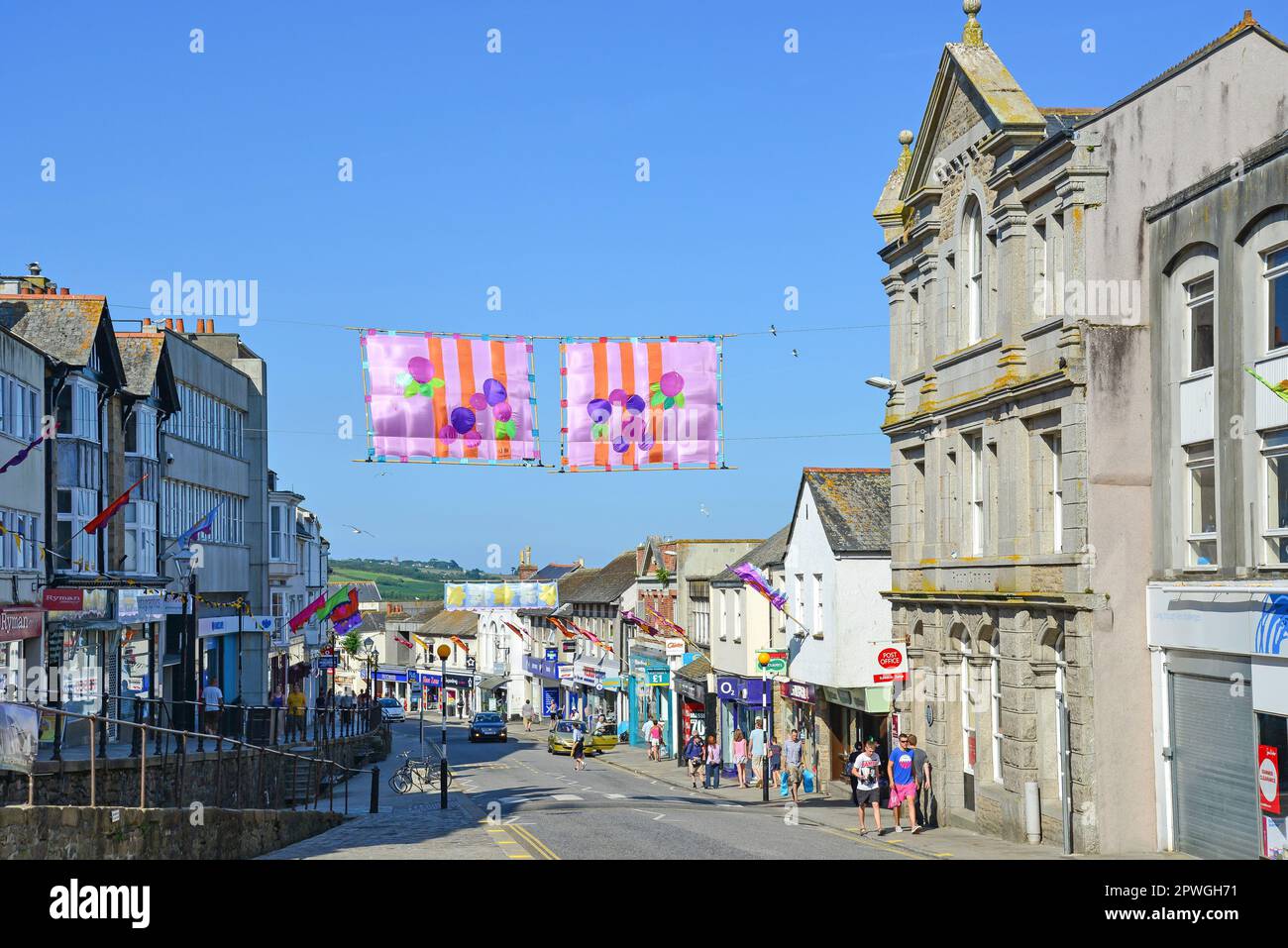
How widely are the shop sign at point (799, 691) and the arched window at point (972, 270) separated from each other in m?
16.0

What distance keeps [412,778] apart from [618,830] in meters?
16.0

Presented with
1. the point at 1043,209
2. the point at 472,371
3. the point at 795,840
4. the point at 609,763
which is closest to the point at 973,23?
the point at 1043,209

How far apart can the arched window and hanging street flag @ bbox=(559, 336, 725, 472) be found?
507 cm

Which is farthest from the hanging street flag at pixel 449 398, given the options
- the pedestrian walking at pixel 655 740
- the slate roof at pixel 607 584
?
the slate roof at pixel 607 584

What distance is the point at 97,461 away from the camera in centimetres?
3900

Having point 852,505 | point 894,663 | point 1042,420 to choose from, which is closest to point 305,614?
point 852,505

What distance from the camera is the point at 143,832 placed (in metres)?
22.4

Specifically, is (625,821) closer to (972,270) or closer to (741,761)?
(972,270)

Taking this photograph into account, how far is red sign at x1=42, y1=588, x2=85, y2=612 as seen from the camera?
3228cm

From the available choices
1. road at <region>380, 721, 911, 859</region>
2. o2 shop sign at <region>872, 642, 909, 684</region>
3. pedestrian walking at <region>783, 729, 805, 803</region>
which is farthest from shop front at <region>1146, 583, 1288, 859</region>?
pedestrian walking at <region>783, 729, 805, 803</region>

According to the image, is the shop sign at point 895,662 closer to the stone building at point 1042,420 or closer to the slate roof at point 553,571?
the stone building at point 1042,420

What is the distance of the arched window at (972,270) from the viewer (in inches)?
1114

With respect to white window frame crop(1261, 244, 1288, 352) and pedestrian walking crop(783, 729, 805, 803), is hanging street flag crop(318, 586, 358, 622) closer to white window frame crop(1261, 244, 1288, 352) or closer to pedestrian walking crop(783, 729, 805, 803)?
pedestrian walking crop(783, 729, 805, 803)
